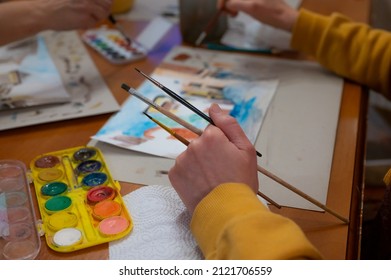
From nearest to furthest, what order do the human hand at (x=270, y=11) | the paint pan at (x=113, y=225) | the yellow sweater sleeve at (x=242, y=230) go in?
the yellow sweater sleeve at (x=242, y=230) → the paint pan at (x=113, y=225) → the human hand at (x=270, y=11)

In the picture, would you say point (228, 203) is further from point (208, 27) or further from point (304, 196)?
point (208, 27)

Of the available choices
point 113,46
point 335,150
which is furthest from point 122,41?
point 335,150

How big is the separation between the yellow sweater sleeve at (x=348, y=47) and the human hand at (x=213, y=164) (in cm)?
47

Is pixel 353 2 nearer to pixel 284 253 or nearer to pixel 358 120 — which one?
pixel 358 120

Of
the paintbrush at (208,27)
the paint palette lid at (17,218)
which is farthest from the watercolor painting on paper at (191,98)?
the paint palette lid at (17,218)

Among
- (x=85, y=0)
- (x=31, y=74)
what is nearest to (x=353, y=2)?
(x=85, y=0)

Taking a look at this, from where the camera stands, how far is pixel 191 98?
0.95m

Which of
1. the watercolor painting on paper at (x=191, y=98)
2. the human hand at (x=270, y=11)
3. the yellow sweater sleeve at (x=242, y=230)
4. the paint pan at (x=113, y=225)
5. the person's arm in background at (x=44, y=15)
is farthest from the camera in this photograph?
the human hand at (x=270, y=11)

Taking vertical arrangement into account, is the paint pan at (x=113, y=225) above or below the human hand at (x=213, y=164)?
below

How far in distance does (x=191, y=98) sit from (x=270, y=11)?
302 mm

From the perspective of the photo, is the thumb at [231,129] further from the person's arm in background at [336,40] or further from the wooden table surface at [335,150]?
the person's arm in background at [336,40]

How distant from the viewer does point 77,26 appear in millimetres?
1022

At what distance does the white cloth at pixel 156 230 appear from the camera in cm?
62

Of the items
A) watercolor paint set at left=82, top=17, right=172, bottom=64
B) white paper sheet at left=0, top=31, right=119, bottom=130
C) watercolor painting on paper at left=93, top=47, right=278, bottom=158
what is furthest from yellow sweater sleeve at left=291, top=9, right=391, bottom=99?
white paper sheet at left=0, top=31, right=119, bottom=130
